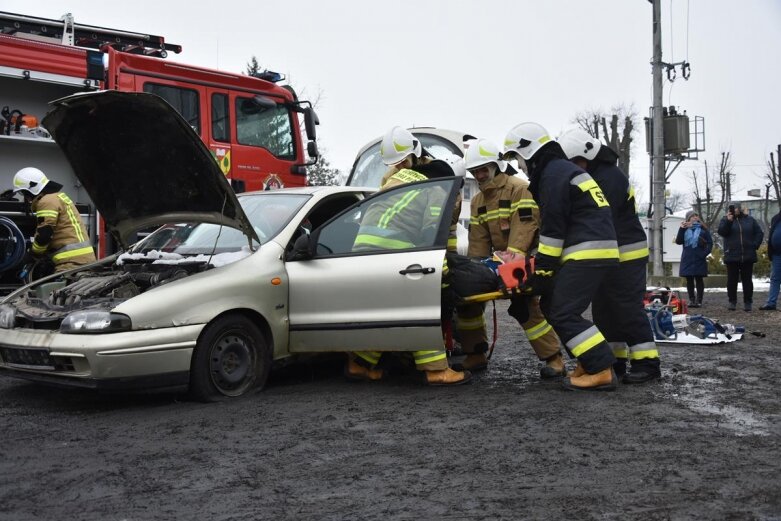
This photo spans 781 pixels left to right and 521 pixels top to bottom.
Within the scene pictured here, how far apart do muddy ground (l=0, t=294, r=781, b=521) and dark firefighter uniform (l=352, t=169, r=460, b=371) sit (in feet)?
0.93

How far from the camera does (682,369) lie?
6816 mm

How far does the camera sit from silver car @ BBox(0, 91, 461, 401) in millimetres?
5141

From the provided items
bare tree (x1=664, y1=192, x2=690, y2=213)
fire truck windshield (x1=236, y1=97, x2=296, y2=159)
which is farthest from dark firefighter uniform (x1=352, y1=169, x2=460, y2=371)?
bare tree (x1=664, y1=192, x2=690, y2=213)

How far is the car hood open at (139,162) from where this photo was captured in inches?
209

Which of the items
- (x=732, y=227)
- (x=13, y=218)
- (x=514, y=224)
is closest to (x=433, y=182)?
(x=514, y=224)

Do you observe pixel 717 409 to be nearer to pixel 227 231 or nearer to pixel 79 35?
pixel 227 231

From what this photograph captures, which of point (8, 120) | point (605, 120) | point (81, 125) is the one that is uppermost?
point (605, 120)

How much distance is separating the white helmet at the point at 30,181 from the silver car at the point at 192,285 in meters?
2.05

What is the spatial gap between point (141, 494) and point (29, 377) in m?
2.25

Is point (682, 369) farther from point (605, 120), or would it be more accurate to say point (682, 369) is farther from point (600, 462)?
point (605, 120)

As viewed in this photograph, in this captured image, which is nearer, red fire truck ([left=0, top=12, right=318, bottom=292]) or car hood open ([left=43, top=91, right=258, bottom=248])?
car hood open ([left=43, top=91, right=258, bottom=248])

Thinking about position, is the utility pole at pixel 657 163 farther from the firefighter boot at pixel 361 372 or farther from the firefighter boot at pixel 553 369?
the firefighter boot at pixel 361 372

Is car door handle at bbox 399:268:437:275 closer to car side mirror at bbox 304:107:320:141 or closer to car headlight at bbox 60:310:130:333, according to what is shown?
car headlight at bbox 60:310:130:333

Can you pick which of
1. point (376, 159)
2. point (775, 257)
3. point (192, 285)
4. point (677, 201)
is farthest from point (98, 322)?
point (677, 201)
